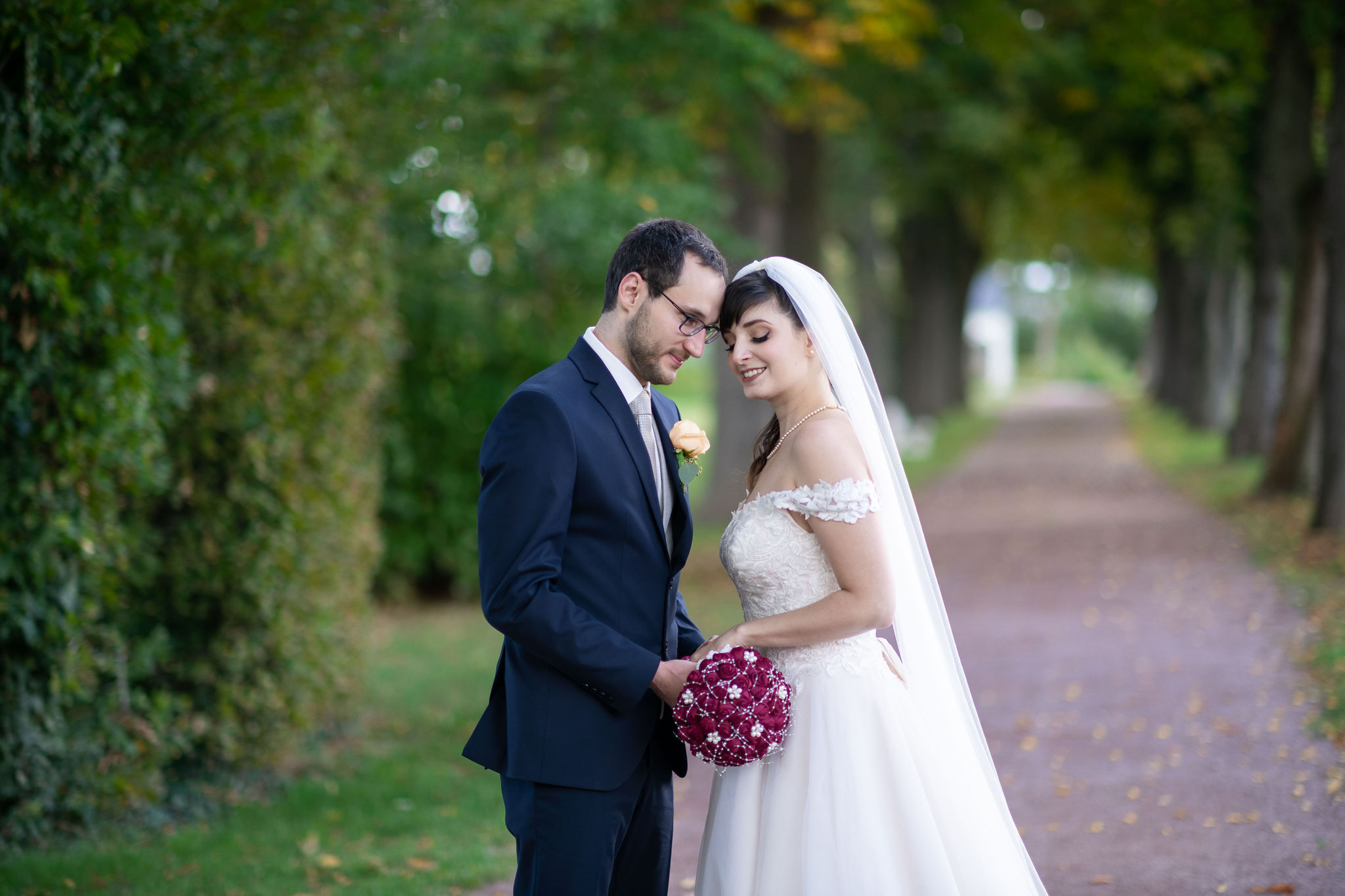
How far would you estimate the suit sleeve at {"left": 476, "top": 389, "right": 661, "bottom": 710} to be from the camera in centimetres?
307

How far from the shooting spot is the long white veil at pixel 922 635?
368cm

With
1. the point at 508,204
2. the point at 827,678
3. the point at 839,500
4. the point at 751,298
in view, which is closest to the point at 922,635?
the point at 827,678

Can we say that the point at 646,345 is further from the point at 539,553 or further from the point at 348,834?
the point at 348,834

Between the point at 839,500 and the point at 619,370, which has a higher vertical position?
the point at 619,370

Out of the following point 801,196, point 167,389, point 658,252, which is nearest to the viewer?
point 658,252

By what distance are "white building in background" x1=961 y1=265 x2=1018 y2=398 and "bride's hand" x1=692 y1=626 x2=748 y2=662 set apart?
73576 millimetres

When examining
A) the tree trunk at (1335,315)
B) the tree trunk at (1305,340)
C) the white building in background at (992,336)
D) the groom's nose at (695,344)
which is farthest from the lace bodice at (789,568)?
the white building in background at (992,336)

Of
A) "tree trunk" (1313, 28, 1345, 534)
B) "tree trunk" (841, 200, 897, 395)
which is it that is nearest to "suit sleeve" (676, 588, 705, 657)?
"tree trunk" (1313, 28, 1345, 534)

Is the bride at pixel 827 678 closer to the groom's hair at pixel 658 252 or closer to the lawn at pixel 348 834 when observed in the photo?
the groom's hair at pixel 658 252

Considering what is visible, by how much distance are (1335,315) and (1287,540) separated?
8.63ft

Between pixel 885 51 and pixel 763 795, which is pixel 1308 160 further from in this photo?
pixel 763 795

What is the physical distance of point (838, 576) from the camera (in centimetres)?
353

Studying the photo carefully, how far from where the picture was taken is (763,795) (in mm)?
3682

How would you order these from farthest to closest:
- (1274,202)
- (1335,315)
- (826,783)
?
(1274,202), (1335,315), (826,783)
